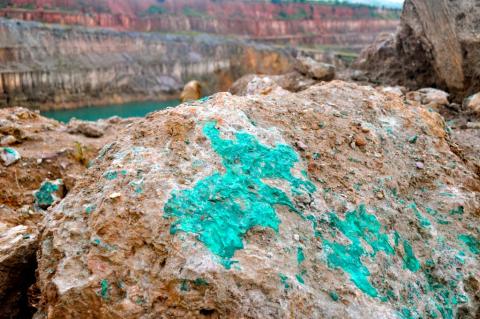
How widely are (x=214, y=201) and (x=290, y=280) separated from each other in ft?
1.60

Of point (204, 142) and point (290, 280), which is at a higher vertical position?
point (204, 142)

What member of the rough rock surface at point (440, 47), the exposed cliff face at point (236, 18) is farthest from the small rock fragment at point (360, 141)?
the exposed cliff face at point (236, 18)

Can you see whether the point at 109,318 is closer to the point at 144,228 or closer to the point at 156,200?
the point at 144,228

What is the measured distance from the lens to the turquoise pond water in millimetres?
25966

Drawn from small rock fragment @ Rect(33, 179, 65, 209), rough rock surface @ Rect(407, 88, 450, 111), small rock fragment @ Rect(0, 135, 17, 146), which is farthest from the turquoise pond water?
small rock fragment @ Rect(33, 179, 65, 209)

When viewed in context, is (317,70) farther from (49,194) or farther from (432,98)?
(49,194)

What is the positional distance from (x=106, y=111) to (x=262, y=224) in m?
28.4

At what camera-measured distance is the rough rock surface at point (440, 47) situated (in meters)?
5.52

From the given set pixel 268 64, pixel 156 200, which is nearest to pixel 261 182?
pixel 156 200

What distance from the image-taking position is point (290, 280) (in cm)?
179

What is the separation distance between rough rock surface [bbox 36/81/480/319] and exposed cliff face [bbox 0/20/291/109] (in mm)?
27572

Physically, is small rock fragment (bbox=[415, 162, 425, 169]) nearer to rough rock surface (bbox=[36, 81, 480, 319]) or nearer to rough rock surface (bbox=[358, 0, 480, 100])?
rough rock surface (bbox=[36, 81, 480, 319])

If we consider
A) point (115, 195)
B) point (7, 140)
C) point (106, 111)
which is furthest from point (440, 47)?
point (106, 111)

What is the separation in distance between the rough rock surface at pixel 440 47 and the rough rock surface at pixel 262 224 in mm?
3328
